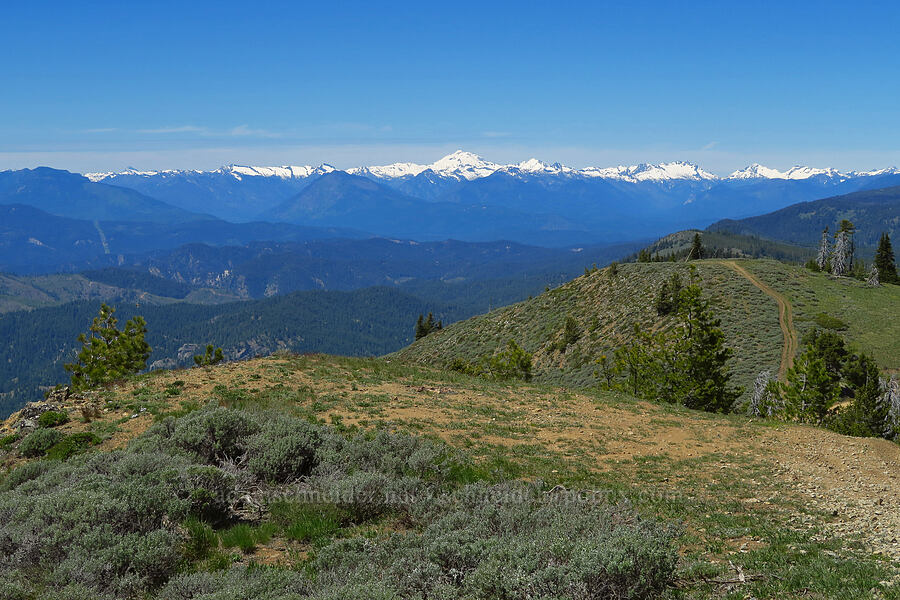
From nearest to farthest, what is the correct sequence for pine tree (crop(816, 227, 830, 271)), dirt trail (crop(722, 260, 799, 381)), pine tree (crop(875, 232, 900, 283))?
dirt trail (crop(722, 260, 799, 381)) → pine tree (crop(875, 232, 900, 283)) → pine tree (crop(816, 227, 830, 271))

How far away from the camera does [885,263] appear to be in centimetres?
8844

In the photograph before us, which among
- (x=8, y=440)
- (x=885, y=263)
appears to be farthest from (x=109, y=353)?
(x=885, y=263)

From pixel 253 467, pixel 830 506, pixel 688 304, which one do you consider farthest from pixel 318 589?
pixel 688 304

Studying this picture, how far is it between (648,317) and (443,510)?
60.9m

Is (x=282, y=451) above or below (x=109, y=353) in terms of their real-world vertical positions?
above

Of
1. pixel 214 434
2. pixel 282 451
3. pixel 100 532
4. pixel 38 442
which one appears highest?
pixel 100 532

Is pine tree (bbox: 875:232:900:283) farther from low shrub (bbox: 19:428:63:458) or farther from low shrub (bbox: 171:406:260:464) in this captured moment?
low shrub (bbox: 19:428:63:458)

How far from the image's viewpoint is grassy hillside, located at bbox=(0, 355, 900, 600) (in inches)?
255

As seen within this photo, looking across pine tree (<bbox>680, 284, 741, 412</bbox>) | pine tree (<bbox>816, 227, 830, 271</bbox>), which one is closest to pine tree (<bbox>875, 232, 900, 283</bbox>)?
pine tree (<bbox>816, 227, 830, 271</bbox>)

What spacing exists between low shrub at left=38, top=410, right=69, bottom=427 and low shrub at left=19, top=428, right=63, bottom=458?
1388 mm

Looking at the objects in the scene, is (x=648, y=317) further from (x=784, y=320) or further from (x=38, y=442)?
(x=38, y=442)

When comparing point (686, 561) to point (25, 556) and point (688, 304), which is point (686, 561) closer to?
point (25, 556)

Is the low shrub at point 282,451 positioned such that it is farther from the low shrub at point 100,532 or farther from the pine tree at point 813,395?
the pine tree at point 813,395

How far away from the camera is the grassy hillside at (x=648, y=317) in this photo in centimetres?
4672
